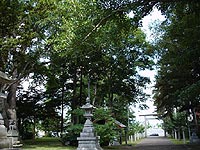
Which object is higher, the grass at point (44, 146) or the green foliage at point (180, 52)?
the green foliage at point (180, 52)

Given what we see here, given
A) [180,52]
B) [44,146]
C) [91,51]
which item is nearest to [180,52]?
[180,52]

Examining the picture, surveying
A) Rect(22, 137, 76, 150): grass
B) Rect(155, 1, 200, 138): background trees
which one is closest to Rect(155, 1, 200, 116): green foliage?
Rect(155, 1, 200, 138): background trees

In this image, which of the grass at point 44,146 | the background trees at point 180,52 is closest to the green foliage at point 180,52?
the background trees at point 180,52

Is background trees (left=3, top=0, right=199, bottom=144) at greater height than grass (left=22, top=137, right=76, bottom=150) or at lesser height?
greater

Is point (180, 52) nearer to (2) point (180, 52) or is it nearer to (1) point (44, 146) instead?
(2) point (180, 52)

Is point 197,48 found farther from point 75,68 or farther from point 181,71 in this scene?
point 75,68

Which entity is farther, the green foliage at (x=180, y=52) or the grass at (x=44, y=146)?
the grass at (x=44, y=146)

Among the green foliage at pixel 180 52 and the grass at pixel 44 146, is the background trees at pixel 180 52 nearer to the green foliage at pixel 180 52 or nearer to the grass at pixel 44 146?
the green foliage at pixel 180 52

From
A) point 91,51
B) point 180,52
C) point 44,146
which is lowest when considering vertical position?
point 44,146

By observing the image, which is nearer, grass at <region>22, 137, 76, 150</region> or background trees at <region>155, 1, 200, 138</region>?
background trees at <region>155, 1, 200, 138</region>

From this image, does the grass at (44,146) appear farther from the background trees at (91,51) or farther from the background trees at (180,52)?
the background trees at (180,52)

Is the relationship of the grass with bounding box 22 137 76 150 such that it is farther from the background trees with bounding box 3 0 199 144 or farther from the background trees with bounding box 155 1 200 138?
the background trees with bounding box 155 1 200 138

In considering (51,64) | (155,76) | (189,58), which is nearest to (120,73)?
(155,76)

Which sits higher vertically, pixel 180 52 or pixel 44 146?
pixel 180 52
